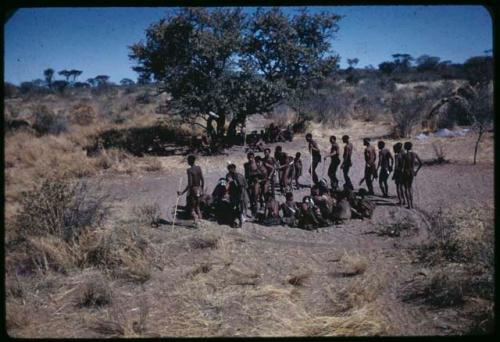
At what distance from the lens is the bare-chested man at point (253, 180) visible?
413 inches

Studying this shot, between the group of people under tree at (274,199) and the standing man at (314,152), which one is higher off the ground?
the standing man at (314,152)

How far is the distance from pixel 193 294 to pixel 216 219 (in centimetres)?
341

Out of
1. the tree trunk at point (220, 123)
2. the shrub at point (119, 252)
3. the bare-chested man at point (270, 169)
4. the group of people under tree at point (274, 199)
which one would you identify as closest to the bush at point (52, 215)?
the shrub at point (119, 252)

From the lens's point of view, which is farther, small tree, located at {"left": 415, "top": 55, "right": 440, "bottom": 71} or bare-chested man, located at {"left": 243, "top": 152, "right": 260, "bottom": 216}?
small tree, located at {"left": 415, "top": 55, "right": 440, "bottom": 71}

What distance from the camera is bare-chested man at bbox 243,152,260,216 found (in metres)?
10.5

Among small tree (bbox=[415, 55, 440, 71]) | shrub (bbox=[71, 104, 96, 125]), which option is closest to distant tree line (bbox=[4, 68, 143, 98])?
shrub (bbox=[71, 104, 96, 125])

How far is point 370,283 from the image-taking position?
6742mm

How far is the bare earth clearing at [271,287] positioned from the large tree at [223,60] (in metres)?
7.96

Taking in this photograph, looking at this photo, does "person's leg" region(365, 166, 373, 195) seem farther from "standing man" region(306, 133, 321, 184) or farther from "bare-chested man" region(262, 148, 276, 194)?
"bare-chested man" region(262, 148, 276, 194)

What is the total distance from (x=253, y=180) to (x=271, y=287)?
4.12 metres

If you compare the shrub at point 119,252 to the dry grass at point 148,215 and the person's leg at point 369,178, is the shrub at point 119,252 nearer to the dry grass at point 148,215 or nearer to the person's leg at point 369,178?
the dry grass at point 148,215

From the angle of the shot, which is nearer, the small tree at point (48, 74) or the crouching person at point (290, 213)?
the crouching person at point (290, 213)

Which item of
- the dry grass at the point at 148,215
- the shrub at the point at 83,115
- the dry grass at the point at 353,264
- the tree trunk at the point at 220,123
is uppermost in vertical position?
the shrub at the point at 83,115

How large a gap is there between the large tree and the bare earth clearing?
26.1 ft
